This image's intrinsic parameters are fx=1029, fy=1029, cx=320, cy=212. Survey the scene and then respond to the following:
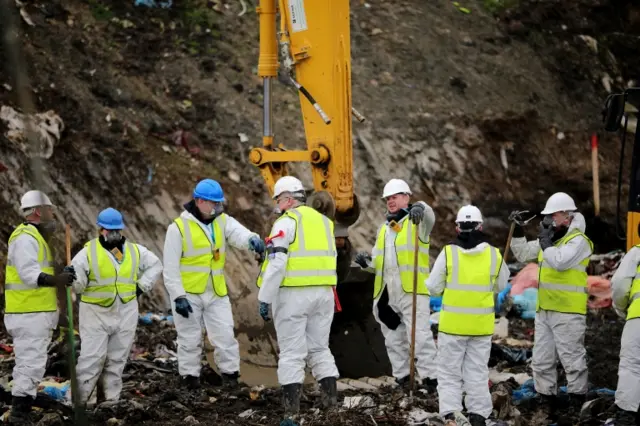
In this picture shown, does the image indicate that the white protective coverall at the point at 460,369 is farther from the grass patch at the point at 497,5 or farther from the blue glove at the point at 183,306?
the grass patch at the point at 497,5

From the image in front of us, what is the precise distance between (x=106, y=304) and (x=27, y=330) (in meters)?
0.78

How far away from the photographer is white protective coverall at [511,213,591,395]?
9844 mm

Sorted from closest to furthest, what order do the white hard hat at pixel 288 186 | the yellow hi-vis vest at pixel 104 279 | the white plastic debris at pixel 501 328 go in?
the white hard hat at pixel 288 186
the yellow hi-vis vest at pixel 104 279
the white plastic debris at pixel 501 328

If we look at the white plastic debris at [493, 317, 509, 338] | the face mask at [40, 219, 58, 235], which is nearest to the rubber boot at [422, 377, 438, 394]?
the white plastic debris at [493, 317, 509, 338]

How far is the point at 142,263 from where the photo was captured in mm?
10086

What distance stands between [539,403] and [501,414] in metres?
0.87

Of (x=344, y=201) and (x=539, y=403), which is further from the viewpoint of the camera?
(x=344, y=201)

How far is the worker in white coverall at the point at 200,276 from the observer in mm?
10297

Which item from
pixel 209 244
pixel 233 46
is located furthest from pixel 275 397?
pixel 233 46

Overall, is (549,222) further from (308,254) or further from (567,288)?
(308,254)

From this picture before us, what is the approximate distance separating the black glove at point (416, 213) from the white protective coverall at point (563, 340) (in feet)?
3.41

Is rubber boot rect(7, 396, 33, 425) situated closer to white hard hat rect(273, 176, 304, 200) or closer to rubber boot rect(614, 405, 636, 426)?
white hard hat rect(273, 176, 304, 200)

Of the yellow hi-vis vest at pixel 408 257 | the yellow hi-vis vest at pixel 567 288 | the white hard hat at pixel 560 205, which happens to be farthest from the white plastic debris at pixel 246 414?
the white hard hat at pixel 560 205

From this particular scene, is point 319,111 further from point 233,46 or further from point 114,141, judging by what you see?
point 233,46
